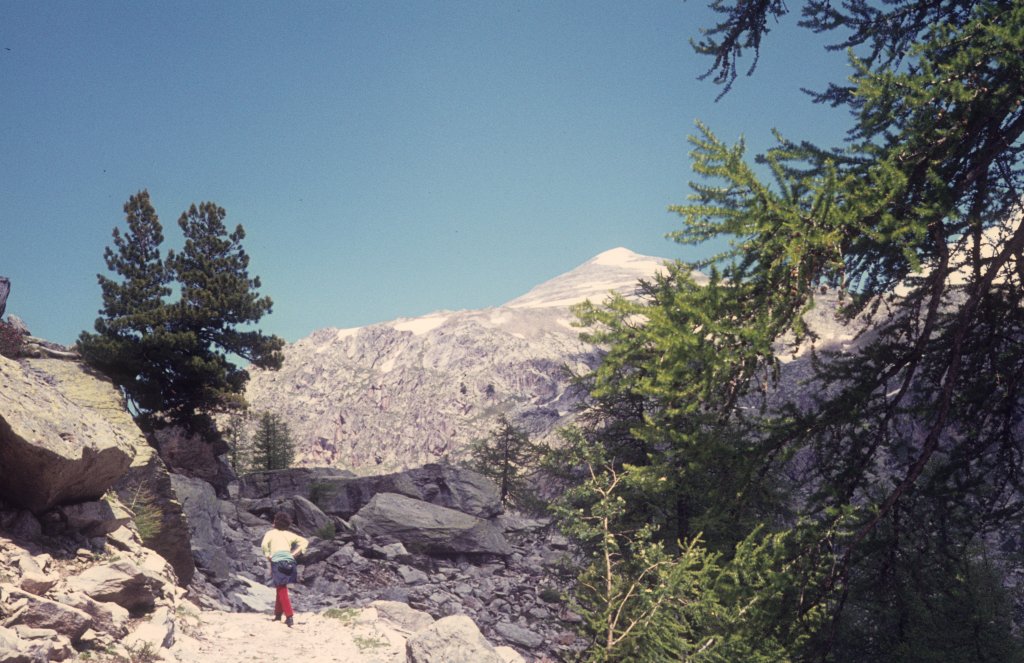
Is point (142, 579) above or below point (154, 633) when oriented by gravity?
above

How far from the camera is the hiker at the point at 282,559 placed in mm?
10719

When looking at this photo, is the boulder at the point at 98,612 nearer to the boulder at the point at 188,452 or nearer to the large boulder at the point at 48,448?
the large boulder at the point at 48,448

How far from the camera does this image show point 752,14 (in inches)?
241

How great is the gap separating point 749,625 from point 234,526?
25.2m

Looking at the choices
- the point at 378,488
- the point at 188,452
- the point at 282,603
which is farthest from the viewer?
the point at 378,488

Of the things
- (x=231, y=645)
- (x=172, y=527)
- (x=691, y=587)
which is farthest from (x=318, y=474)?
(x=691, y=587)

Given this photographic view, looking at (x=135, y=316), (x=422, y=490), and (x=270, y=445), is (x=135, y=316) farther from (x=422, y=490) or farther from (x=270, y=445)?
(x=270, y=445)

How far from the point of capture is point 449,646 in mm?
9273

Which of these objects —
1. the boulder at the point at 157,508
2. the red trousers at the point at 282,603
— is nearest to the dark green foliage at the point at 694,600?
the red trousers at the point at 282,603

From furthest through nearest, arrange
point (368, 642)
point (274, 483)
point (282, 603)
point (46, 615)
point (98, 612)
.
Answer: point (274, 483), point (282, 603), point (368, 642), point (98, 612), point (46, 615)

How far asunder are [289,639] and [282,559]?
4.55 feet

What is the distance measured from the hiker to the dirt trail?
11.9 inches

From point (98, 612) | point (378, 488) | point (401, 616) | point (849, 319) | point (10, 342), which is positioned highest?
point (10, 342)

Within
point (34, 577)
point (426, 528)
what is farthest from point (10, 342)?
point (426, 528)
